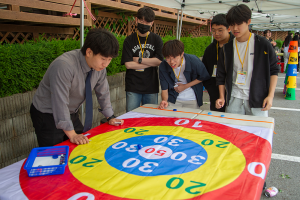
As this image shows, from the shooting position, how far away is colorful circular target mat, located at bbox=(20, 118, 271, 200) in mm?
1060

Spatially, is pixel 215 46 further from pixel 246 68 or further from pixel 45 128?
pixel 45 128

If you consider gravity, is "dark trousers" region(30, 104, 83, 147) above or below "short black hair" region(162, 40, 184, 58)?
below

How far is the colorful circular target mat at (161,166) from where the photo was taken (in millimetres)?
1060

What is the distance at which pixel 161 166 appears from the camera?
4.20 ft

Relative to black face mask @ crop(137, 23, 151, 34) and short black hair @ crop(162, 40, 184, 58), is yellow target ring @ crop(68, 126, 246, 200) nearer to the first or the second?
short black hair @ crop(162, 40, 184, 58)

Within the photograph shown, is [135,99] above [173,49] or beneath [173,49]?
beneath

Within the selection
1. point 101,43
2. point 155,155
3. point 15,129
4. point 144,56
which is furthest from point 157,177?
point 15,129

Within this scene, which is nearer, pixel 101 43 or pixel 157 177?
pixel 157 177

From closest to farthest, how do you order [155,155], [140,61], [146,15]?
[155,155] → [146,15] → [140,61]

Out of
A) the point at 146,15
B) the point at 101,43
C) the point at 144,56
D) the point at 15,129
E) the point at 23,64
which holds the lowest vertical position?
the point at 15,129

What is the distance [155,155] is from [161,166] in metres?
0.14

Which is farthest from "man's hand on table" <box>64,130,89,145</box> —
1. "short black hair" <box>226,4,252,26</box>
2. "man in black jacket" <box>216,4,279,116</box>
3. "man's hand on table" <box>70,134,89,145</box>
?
"short black hair" <box>226,4,252,26</box>

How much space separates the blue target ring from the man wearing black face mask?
4.17 feet

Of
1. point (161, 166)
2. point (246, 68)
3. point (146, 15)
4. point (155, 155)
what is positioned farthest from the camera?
point (146, 15)
